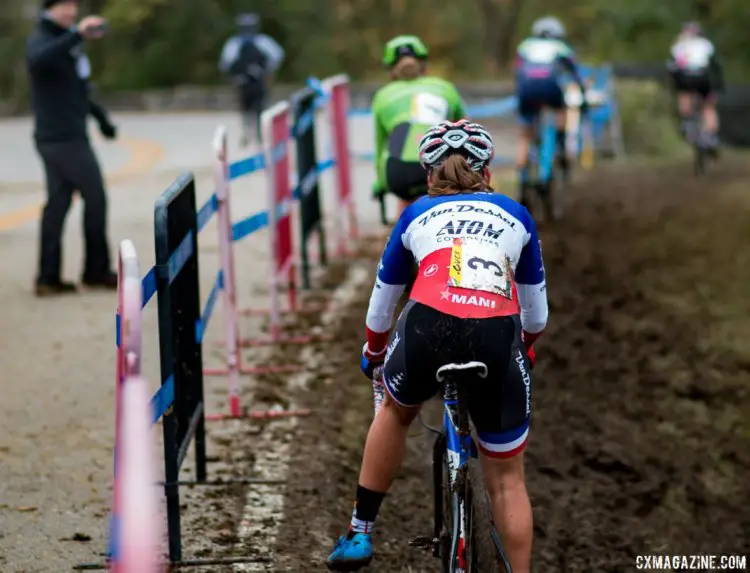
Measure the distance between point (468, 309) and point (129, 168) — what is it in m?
16.7

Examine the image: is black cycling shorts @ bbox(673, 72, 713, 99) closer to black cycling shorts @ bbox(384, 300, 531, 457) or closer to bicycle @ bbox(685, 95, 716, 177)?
bicycle @ bbox(685, 95, 716, 177)

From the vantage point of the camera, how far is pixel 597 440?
802 centimetres

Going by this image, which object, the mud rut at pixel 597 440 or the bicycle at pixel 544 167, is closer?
the mud rut at pixel 597 440

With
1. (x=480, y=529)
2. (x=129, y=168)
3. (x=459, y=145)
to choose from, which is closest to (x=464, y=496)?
(x=480, y=529)

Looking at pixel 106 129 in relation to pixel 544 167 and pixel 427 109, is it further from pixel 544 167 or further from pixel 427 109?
pixel 544 167

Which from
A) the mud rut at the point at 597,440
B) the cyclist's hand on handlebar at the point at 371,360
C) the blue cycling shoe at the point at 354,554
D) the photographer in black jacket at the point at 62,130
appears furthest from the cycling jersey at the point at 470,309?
the photographer in black jacket at the point at 62,130

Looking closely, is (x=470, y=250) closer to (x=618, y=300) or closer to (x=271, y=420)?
(x=271, y=420)

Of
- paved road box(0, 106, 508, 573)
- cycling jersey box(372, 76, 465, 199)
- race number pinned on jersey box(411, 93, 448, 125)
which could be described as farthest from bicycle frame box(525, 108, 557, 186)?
race number pinned on jersey box(411, 93, 448, 125)

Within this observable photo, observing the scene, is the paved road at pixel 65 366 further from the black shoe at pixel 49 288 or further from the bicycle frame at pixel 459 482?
the bicycle frame at pixel 459 482

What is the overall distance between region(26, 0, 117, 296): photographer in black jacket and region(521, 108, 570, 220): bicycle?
5109 mm

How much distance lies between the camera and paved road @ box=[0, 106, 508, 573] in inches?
258

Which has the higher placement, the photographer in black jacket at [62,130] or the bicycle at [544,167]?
the photographer in black jacket at [62,130]

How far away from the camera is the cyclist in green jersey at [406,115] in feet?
29.8

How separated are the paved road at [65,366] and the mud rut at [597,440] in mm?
801
